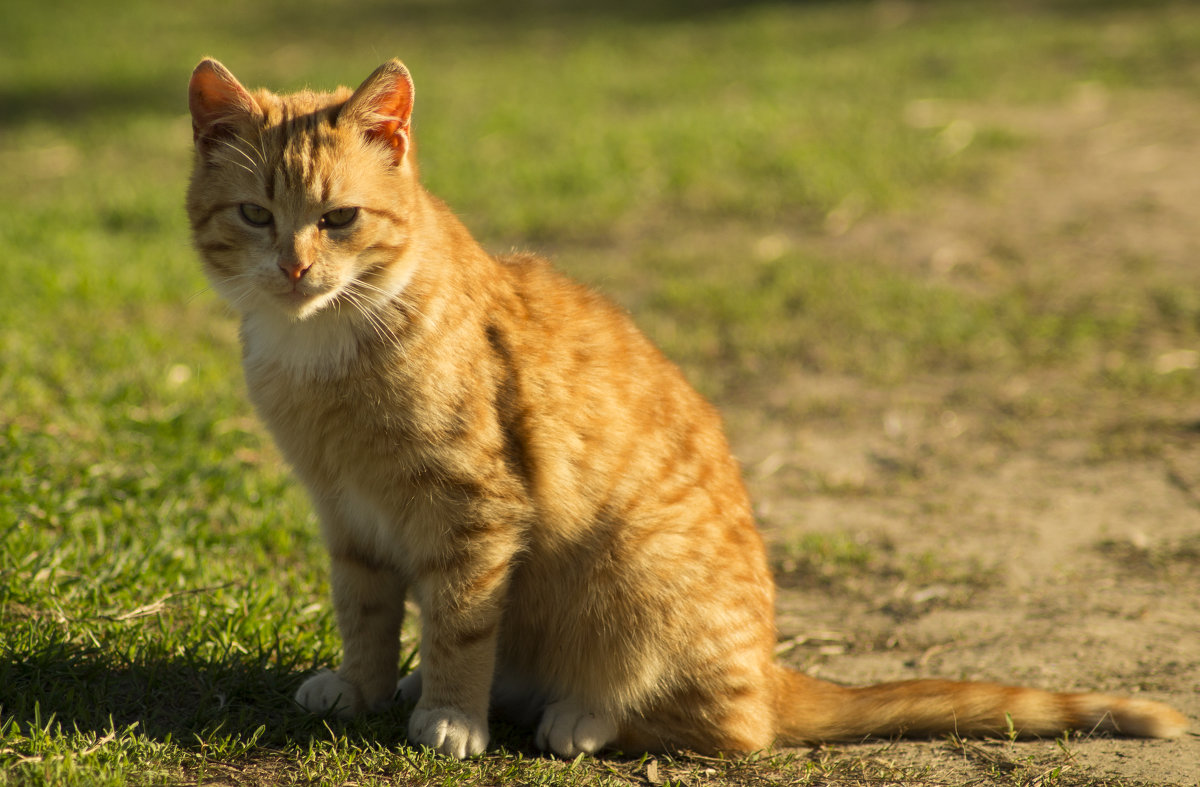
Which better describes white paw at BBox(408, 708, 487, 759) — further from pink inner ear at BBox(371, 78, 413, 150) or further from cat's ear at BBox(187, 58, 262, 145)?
cat's ear at BBox(187, 58, 262, 145)

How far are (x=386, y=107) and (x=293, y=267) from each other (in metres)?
0.48

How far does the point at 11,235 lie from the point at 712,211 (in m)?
4.33

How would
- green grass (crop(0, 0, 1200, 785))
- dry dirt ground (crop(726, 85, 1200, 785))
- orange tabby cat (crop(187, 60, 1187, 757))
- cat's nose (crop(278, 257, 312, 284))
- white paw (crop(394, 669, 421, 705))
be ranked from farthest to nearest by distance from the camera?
dry dirt ground (crop(726, 85, 1200, 785))
white paw (crop(394, 669, 421, 705))
green grass (crop(0, 0, 1200, 785))
orange tabby cat (crop(187, 60, 1187, 757))
cat's nose (crop(278, 257, 312, 284))

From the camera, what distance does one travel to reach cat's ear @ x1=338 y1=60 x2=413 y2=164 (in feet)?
8.96

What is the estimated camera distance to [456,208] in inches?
298

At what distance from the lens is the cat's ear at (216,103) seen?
271 cm

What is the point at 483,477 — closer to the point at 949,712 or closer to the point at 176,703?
the point at 176,703

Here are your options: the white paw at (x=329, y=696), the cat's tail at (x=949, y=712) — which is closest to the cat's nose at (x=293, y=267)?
the white paw at (x=329, y=696)

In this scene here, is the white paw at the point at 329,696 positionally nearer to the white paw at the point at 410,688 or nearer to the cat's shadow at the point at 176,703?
the cat's shadow at the point at 176,703

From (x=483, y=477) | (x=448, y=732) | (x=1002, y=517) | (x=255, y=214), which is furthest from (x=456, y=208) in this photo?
(x=448, y=732)

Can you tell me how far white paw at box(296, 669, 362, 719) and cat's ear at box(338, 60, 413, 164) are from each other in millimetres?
1407

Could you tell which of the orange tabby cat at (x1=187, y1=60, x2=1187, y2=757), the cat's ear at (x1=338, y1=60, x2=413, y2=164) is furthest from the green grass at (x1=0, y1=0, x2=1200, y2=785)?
the cat's ear at (x1=338, y1=60, x2=413, y2=164)

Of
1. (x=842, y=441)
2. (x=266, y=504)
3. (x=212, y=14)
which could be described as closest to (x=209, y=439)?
(x=266, y=504)

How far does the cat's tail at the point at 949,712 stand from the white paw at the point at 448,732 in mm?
830
